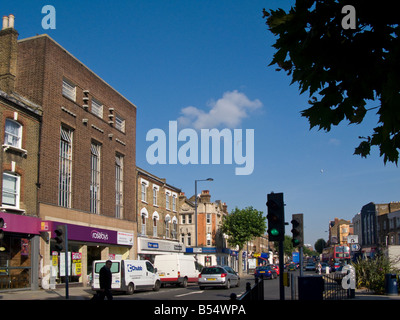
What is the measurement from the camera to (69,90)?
100 ft

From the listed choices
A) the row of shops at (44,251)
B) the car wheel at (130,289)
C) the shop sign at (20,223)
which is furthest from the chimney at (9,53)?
the car wheel at (130,289)

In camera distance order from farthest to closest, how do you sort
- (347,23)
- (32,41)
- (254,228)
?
(254,228) → (32,41) → (347,23)

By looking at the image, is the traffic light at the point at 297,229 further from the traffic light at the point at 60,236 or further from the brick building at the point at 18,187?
the brick building at the point at 18,187

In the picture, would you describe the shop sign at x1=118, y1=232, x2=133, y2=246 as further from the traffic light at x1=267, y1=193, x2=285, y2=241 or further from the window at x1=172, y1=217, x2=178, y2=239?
the traffic light at x1=267, y1=193, x2=285, y2=241

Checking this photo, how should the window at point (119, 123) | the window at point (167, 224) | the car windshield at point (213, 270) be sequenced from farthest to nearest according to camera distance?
the window at point (167, 224) → the window at point (119, 123) → the car windshield at point (213, 270)

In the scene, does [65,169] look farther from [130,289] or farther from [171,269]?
[171,269]

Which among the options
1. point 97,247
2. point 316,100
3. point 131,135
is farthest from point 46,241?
point 316,100

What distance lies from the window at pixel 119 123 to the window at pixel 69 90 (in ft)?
21.8

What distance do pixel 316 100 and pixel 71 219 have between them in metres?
25.8

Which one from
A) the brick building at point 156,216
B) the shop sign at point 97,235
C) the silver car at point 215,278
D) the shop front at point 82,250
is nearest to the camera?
the shop front at point 82,250

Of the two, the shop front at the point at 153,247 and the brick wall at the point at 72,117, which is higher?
the brick wall at the point at 72,117

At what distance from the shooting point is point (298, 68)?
5.17 meters

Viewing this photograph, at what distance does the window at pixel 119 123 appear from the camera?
3756 cm
